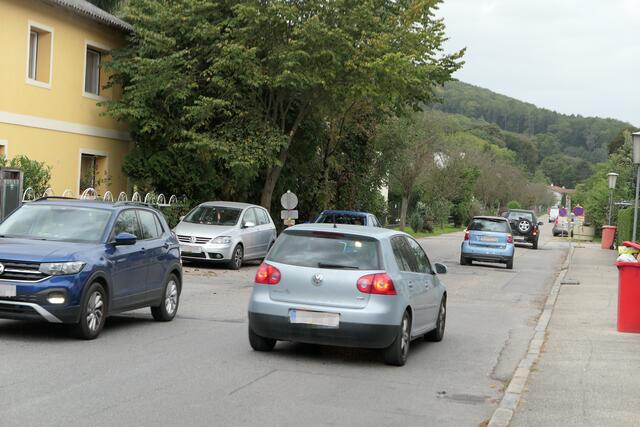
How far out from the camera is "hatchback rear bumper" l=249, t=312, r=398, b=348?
9492 millimetres

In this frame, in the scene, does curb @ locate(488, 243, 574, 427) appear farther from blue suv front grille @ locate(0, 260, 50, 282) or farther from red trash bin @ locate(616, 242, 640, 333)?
blue suv front grille @ locate(0, 260, 50, 282)

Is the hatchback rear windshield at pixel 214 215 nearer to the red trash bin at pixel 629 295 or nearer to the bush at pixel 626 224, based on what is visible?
the red trash bin at pixel 629 295

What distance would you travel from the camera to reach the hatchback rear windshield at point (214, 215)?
24.1 m

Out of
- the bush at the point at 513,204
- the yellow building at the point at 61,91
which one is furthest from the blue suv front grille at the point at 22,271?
the bush at the point at 513,204

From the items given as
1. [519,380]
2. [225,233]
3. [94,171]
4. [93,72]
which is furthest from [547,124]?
[519,380]

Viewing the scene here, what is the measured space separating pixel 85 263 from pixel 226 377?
8.55ft

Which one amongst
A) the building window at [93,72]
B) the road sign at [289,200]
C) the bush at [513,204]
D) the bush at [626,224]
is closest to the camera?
the building window at [93,72]

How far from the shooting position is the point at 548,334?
1339cm

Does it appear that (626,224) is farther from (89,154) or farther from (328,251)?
(328,251)

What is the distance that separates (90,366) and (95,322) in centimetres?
181

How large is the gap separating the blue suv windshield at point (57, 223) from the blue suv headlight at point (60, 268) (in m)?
0.81

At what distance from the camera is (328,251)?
32.6 feet

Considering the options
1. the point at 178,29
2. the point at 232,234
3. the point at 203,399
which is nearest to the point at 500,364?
the point at 203,399

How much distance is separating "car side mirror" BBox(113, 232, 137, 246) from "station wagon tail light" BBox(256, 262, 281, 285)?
198 cm
